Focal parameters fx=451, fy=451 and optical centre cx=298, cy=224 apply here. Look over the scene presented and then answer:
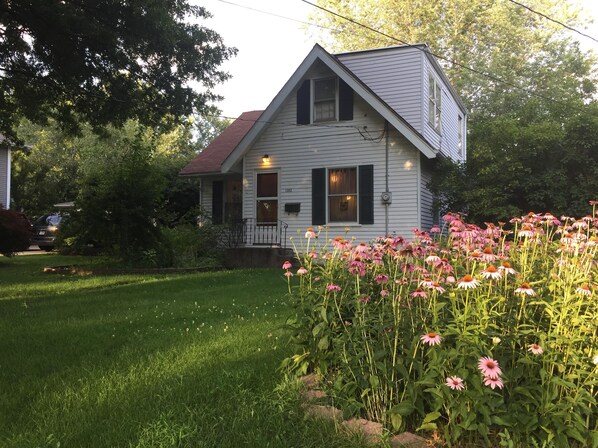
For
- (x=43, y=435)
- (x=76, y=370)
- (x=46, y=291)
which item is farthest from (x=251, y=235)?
(x=43, y=435)

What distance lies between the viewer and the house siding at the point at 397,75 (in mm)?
12633

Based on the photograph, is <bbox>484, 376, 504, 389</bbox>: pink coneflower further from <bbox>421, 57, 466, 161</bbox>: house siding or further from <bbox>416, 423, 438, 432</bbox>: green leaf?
<bbox>421, 57, 466, 161</bbox>: house siding

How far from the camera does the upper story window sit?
12.7 metres

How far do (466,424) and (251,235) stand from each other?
38.2 feet

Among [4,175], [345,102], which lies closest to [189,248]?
[345,102]

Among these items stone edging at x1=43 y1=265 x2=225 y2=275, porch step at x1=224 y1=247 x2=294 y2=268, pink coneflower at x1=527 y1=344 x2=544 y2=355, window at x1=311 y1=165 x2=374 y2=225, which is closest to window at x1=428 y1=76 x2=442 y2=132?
window at x1=311 y1=165 x2=374 y2=225

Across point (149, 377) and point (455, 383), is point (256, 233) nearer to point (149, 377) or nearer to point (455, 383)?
point (149, 377)

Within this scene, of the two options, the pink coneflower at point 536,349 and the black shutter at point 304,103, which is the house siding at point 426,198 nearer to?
the black shutter at point 304,103

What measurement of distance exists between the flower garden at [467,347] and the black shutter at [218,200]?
11817 mm

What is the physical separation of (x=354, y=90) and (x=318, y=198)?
3025mm

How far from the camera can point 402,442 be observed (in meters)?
2.30

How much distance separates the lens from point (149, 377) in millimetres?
3354

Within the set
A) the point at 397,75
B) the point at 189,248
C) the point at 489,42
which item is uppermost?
the point at 489,42

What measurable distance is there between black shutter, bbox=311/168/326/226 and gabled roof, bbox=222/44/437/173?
6.98 ft
